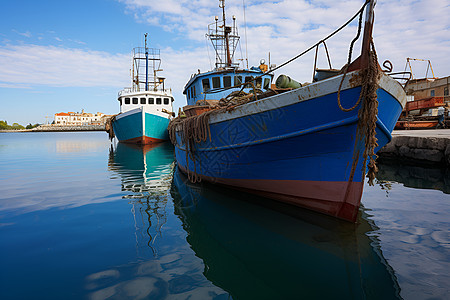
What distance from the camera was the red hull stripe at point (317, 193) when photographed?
3.64m

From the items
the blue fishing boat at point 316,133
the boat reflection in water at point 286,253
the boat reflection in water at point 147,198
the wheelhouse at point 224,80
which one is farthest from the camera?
the wheelhouse at point 224,80

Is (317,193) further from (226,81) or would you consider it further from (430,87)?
(430,87)

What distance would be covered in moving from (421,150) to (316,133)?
23.6 ft

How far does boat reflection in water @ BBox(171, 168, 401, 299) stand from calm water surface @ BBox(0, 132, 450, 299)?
0.04 ft

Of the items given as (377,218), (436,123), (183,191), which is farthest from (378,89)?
(436,123)

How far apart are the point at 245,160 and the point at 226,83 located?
6.23 metres

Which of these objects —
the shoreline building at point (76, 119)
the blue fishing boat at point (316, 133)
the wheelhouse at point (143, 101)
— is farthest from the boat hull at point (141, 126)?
the shoreline building at point (76, 119)

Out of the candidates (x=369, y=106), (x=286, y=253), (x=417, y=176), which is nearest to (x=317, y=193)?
(x=286, y=253)

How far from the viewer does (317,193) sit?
3.99m

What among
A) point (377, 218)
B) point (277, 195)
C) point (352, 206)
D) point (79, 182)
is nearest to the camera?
point (352, 206)

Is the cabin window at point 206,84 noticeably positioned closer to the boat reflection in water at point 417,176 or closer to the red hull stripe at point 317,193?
the red hull stripe at point 317,193

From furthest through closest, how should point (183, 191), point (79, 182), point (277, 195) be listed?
point (79, 182), point (183, 191), point (277, 195)

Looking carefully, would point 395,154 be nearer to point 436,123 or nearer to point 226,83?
point 226,83

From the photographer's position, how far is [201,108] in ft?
20.6
